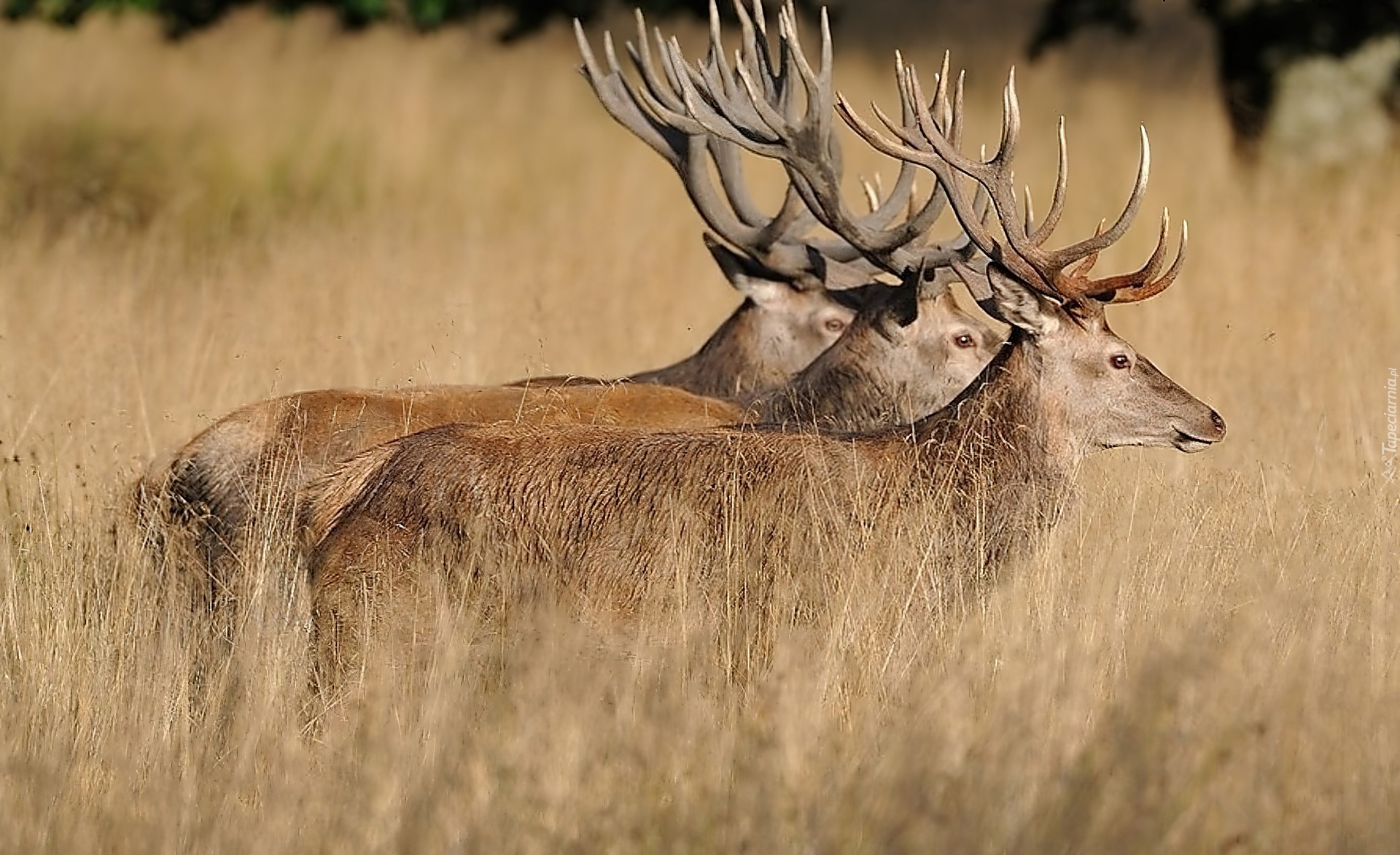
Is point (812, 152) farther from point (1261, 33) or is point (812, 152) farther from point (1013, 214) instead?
point (1261, 33)

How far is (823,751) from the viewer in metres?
4.11

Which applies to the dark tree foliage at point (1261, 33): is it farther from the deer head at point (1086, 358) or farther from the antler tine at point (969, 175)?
the deer head at point (1086, 358)

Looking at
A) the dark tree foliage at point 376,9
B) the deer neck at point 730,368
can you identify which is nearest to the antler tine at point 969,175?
the deer neck at point 730,368

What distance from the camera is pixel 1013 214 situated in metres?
6.01

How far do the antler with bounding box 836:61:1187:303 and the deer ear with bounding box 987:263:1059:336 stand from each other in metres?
0.04

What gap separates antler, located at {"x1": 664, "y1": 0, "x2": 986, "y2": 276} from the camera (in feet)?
24.1

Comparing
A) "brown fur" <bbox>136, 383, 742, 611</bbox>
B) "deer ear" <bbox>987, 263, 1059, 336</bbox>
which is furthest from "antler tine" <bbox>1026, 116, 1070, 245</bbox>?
"brown fur" <bbox>136, 383, 742, 611</bbox>

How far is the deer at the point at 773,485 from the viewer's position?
16.3ft

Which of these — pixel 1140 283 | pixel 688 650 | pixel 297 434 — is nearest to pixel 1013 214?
pixel 1140 283

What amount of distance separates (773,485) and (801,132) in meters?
2.53

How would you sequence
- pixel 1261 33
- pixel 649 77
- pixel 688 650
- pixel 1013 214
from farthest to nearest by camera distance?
1. pixel 1261 33
2. pixel 649 77
3. pixel 1013 214
4. pixel 688 650

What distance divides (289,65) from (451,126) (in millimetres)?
1334

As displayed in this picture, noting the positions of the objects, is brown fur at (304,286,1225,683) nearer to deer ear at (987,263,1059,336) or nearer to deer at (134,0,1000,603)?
deer ear at (987,263,1059,336)

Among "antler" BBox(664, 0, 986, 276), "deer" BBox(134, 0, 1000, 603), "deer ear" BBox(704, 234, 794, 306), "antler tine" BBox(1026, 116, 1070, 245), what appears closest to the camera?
"antler tine" BBox(1026, 116, 1070, 245)
